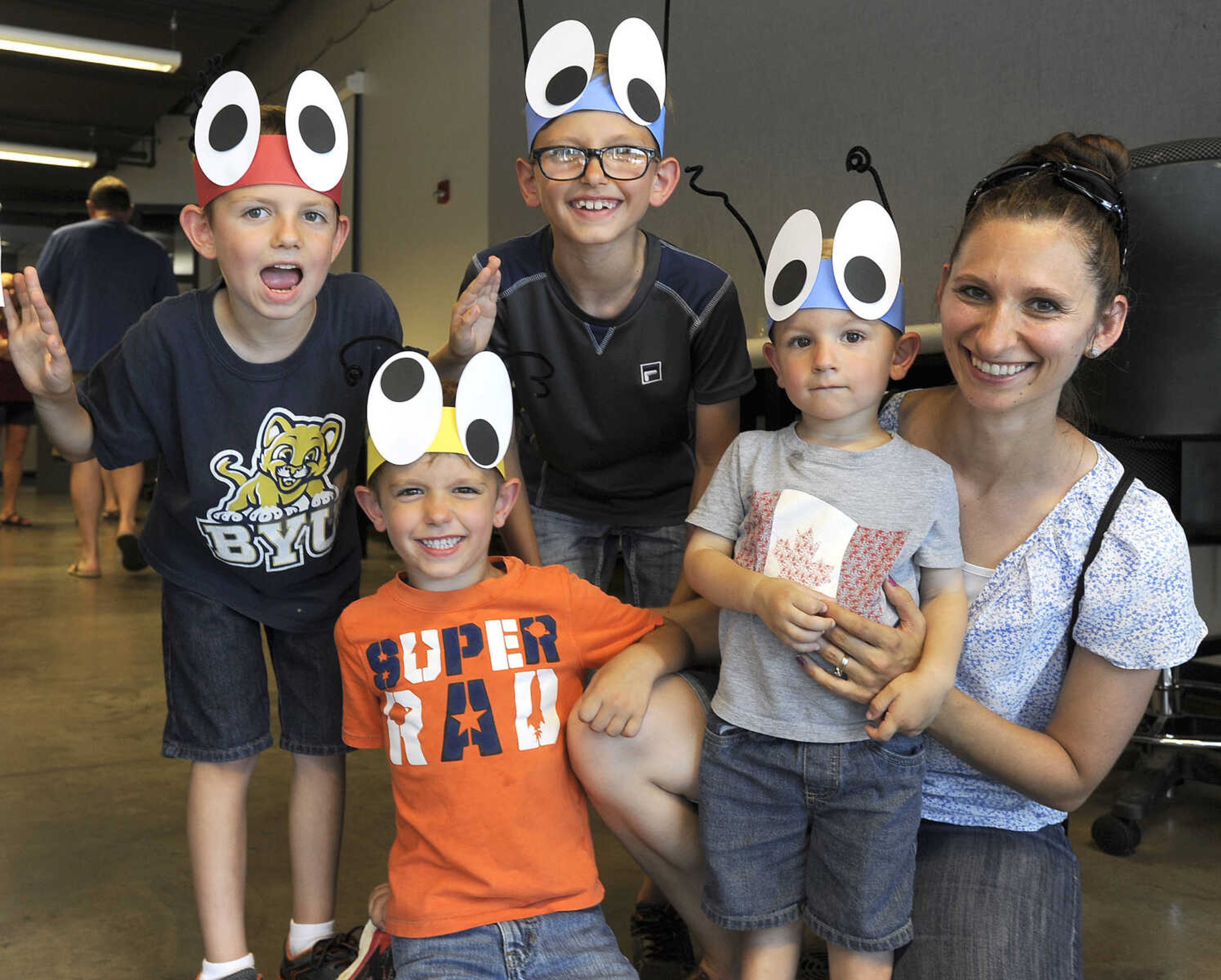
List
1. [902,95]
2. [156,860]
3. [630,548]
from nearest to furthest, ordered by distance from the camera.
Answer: [630,548], [156,860], [902,95]

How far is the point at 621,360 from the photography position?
171 centimetres

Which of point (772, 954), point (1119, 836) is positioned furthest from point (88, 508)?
point (772, 954)

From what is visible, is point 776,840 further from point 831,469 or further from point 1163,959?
point 1163,959

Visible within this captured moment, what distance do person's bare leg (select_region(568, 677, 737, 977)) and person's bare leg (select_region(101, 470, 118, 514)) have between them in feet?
15.2

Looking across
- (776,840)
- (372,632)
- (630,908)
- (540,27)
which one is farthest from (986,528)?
(540,27)

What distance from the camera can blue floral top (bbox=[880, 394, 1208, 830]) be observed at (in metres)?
1.24

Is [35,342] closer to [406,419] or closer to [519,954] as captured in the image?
[406,419]

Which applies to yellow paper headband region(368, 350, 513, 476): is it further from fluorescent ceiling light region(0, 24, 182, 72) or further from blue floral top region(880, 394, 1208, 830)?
fluorescent ceiling light region(0, 24, 182, 72)

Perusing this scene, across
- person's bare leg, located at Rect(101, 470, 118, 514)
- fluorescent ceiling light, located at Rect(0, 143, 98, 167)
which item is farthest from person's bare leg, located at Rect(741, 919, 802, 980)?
fluorescent ceiling light, located at Rect(0, 143, 98, 167)

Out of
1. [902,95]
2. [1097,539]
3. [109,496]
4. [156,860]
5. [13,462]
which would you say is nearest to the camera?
[1097,539]

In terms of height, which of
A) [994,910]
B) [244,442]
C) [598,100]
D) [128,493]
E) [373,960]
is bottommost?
[373,960]

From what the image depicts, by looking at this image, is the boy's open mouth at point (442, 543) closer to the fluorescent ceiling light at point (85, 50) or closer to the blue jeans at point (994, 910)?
the blue jeans at point (994, 910)

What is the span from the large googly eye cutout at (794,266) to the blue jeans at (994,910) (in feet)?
2.09

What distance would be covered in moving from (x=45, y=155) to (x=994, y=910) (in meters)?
12.0
